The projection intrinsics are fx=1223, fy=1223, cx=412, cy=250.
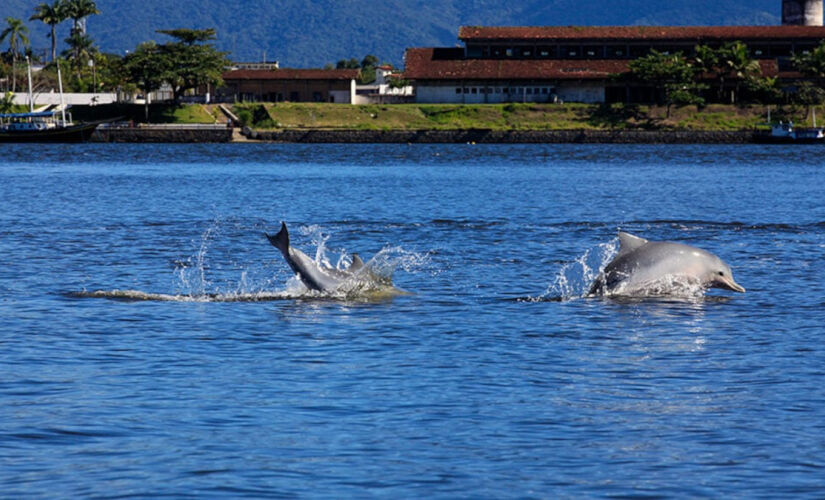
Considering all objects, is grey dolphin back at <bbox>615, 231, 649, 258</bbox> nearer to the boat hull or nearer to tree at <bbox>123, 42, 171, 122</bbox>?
the boat hull

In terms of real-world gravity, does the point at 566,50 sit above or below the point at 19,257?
above

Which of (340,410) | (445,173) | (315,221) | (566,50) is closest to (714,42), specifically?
(566,50)

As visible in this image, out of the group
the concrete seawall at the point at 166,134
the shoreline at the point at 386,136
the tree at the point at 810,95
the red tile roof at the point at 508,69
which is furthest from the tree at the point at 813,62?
the concrete seawall at the point at 166,134

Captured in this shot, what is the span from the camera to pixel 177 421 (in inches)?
558

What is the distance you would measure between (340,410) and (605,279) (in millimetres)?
10014

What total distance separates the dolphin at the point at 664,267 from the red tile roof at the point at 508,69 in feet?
438

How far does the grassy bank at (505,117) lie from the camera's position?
144875 millimetres

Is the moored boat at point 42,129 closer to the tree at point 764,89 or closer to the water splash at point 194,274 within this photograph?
the tree at point 764,89

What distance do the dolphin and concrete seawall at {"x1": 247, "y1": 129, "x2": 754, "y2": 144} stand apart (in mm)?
119696

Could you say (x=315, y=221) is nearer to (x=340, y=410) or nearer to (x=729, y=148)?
(x=340, y=410)

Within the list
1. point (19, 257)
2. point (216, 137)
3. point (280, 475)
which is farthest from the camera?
point (216, 137)

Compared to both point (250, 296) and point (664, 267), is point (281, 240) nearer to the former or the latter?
point (250, 296)

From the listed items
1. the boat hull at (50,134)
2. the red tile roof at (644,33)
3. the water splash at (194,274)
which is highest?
the red tile roof at (644,33)

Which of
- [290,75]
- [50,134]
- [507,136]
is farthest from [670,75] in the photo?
[50,134]
